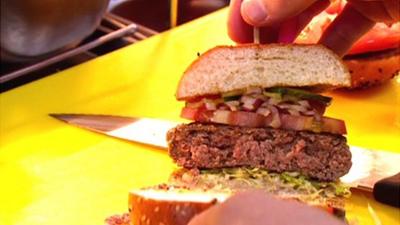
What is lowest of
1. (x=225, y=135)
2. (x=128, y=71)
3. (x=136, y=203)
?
(x=136, y=203)

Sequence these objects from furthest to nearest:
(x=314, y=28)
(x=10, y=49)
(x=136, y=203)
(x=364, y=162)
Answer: (x=10, y=49)
(x=314, y=28)
(x=364, y=162)
(x=136, y=203)

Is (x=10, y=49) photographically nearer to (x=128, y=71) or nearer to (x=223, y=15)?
(x=128, y=71)

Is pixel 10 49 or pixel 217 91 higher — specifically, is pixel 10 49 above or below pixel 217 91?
above

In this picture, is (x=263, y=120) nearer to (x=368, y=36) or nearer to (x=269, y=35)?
(x=269, y=35)

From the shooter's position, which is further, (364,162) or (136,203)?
(364,162)

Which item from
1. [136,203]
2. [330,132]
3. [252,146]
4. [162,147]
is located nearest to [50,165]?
[162,147]

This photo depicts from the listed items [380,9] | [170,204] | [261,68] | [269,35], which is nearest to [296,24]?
[269,35]

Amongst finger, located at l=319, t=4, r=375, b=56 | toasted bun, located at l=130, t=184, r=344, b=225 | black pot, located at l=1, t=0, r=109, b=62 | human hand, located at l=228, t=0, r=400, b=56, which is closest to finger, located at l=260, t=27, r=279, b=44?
human hand, located at l=228, t=0, r=400, b=56

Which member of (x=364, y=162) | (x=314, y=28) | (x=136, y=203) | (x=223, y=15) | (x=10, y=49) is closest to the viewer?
(x=136, y=203)

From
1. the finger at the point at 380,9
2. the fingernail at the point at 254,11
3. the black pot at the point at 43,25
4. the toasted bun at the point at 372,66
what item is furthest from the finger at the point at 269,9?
the black pot at the point at 43,25
